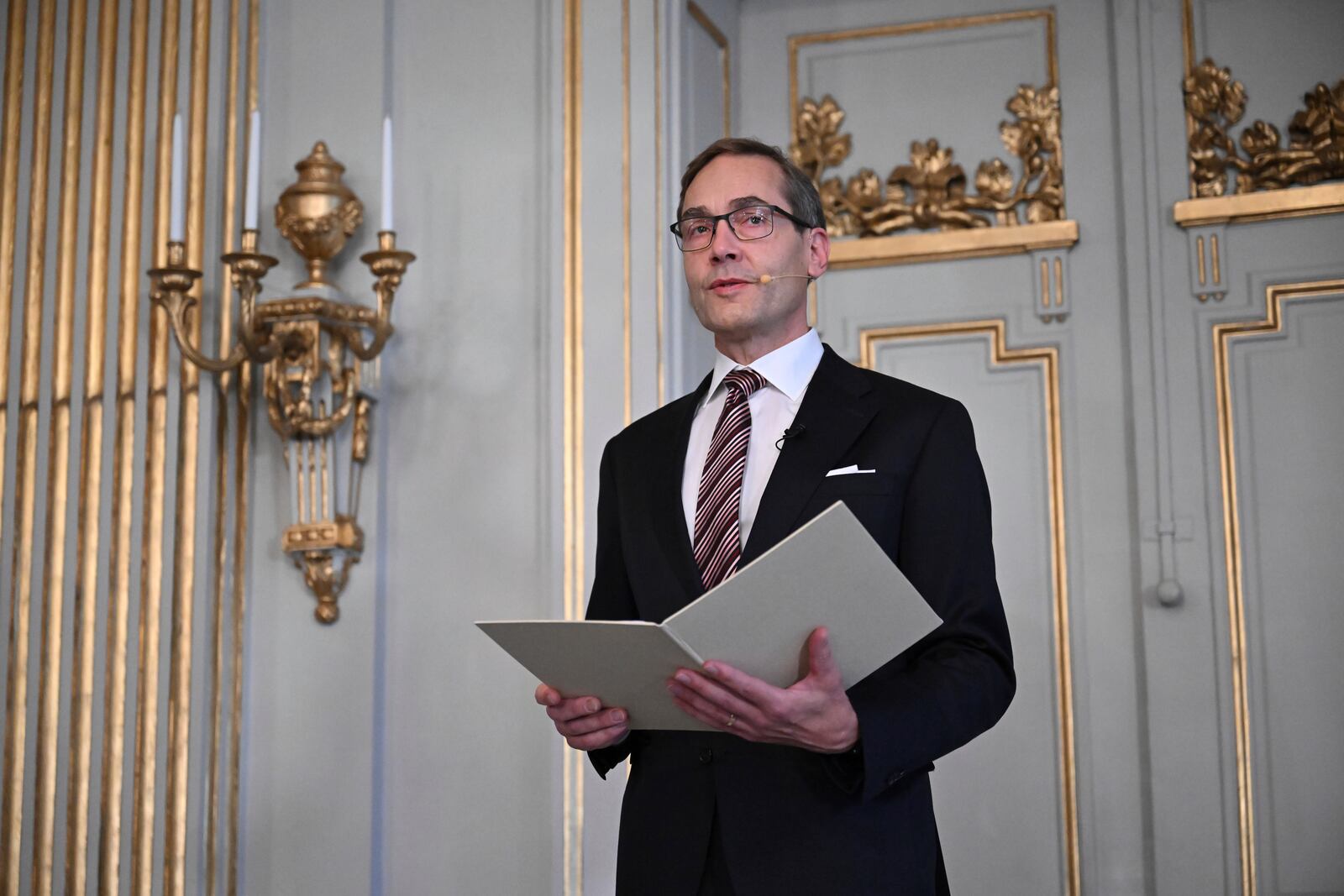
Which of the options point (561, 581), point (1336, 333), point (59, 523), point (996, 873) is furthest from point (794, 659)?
point (59, 523)

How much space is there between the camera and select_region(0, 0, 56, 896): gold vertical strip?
9.76 ft

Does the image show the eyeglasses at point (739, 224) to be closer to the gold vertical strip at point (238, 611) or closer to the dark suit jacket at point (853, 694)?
the dark suit jacket at point (853, 694)

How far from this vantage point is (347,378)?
2.89 metres

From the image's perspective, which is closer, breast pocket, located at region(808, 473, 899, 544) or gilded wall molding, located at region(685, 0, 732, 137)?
breast pocket, located at region(808, 473, 899, 544)

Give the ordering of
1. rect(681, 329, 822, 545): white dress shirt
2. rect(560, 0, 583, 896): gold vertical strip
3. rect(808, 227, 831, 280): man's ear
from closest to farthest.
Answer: rect(681, 329, 822, 545): white dress shirt, rect(808, 227, 831, 280): man's ear, rect(560, 0, 583, 896): gold vertical strip

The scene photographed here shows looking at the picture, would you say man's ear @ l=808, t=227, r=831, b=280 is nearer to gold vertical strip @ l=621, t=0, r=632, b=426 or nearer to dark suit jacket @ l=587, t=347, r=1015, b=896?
dark suit jacket @ l=587, t=347, r=1015, b=896

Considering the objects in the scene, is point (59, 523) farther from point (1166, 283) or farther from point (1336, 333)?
point (1336, 333)

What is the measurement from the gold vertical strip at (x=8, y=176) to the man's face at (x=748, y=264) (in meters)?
1.89

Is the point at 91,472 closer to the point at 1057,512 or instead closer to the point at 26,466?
the point at 26,466

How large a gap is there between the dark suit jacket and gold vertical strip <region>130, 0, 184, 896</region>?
146 cm

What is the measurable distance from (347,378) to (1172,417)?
1.58m

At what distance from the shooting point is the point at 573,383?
9.38 feet

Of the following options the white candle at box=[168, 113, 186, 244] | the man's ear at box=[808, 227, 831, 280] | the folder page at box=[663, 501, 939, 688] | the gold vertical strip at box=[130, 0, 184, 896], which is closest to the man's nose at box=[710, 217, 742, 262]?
the man's ear at box=[808, 227, 831, 280]

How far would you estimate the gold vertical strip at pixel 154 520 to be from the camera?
9.49 feet
